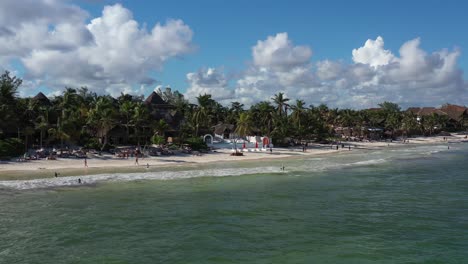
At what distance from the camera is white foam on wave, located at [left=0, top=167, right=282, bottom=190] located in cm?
3086

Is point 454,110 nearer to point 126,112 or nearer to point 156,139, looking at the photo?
point 156,139

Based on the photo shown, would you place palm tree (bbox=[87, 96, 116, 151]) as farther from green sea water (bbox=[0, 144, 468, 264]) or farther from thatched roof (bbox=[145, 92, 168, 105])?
thatched roof (bbox=[145, 92, 168, 105])

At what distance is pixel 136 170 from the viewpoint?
133ft

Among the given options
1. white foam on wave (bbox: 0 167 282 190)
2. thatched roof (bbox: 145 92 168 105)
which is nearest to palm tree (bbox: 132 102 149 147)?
white foam on wave (bbox: 0 167 282 190)

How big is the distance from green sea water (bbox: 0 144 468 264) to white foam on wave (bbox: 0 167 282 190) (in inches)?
69.3

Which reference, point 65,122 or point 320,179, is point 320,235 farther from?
point 65,122

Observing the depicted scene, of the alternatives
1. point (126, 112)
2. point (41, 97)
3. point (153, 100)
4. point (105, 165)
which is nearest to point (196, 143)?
point (126, 112)

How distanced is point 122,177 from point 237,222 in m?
18.0

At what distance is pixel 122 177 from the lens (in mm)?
Answer: 35344

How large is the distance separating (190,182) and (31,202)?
12045 mm

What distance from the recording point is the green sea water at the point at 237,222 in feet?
51.2

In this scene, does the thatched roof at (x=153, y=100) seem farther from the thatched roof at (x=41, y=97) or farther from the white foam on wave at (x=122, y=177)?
the white foam on wave at (x=122, y=177)

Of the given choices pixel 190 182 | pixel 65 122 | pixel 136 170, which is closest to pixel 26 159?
pixel 65 122

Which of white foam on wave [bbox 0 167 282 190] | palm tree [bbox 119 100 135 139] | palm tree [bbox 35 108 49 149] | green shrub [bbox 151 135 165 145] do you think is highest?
palm tree [bbox 119 100 135 139]
